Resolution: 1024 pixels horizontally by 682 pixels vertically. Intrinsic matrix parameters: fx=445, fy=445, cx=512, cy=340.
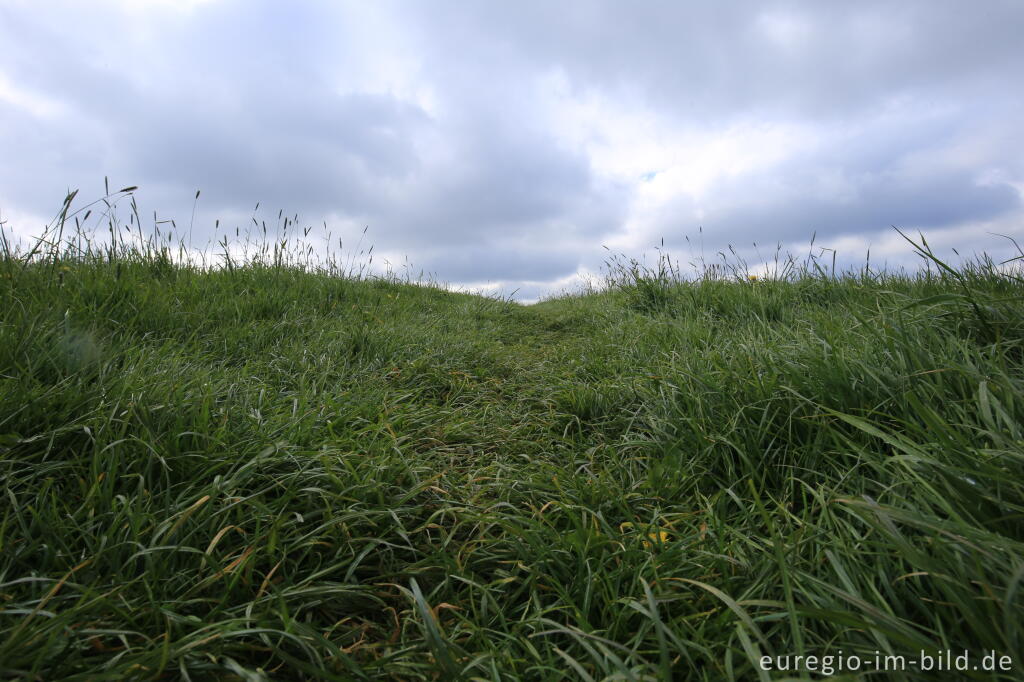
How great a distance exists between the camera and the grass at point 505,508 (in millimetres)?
963

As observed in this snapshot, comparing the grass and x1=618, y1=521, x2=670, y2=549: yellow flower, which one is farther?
x1=618, y1=521, x2=670, y2=549: yellow flower

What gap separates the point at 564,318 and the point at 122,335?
13.6 ft

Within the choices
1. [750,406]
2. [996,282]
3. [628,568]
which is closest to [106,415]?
[628,568]

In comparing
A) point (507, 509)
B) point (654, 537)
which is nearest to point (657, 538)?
point (654, 537)

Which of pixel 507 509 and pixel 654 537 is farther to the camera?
pixel 507 509

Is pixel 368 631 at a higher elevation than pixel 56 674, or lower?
lower

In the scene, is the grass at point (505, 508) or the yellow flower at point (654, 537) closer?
the grass at point (505, 508)

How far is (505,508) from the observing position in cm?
168

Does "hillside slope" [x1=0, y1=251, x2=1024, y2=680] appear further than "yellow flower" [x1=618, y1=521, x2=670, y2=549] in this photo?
No

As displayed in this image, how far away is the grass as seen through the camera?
963 mm

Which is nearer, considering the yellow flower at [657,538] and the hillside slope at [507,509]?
the hillside slope at [507,509]

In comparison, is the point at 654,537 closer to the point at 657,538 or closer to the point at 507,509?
the point at 657,538

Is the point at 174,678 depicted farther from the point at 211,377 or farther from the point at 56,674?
the point at 211,377

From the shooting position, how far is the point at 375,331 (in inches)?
134
